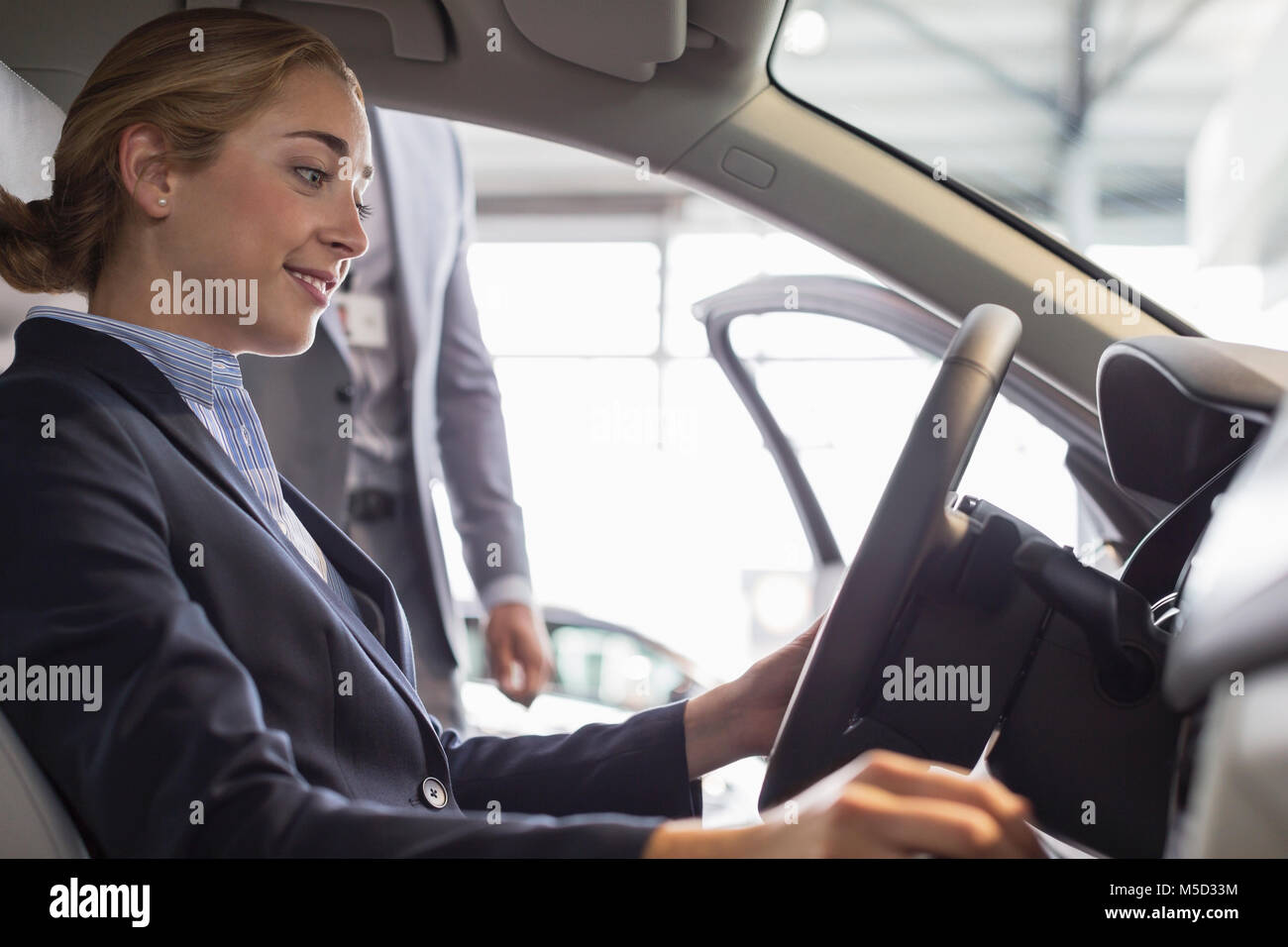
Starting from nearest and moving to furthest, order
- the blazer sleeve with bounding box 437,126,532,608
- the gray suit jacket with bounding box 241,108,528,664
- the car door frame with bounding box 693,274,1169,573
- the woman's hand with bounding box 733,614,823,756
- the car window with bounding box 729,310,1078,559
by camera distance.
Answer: the woman's hand with bounding box 733,614,823,756, the car door frame with bounding box 693,274,1169,573, the car window with bounding box 729,310,1078,559, the gray suit jacket with bounding box 241,108,528,664, the blazer sleeve with bounding box 437,126,532,608

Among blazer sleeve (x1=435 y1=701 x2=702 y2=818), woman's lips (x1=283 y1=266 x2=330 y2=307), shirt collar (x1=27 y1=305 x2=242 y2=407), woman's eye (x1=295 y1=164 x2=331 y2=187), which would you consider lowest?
blazer sleeve (x1=435 y1=701 x2=702 y2=818)

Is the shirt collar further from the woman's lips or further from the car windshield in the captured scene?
the car windshield

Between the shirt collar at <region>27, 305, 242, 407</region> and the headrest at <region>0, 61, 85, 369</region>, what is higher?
the headrest at <region>0, 61, 85, 369</region>

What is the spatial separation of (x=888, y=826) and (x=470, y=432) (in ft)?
4.65

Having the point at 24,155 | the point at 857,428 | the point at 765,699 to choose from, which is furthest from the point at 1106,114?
the point at 857,428

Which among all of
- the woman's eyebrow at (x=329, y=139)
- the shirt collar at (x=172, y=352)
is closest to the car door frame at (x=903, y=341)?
the woman's eyebrow at (x=329, y=139)

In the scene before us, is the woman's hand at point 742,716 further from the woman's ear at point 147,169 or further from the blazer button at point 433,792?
the woman's ear at point 147,169

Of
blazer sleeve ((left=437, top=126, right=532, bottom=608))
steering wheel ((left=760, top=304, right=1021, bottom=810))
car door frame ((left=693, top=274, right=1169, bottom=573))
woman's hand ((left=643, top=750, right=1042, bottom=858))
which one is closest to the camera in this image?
woman's hand ((left=643, top=750, right=1042, bottom=858))

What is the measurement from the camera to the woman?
22.9 inches

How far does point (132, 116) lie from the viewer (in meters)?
0.95

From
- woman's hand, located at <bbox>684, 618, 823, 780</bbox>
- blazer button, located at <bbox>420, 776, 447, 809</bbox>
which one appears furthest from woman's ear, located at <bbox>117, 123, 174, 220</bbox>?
woman's hand, located at <bbox>684, 618, 823, 780</bbox>

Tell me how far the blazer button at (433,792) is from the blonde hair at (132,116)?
56 cm
